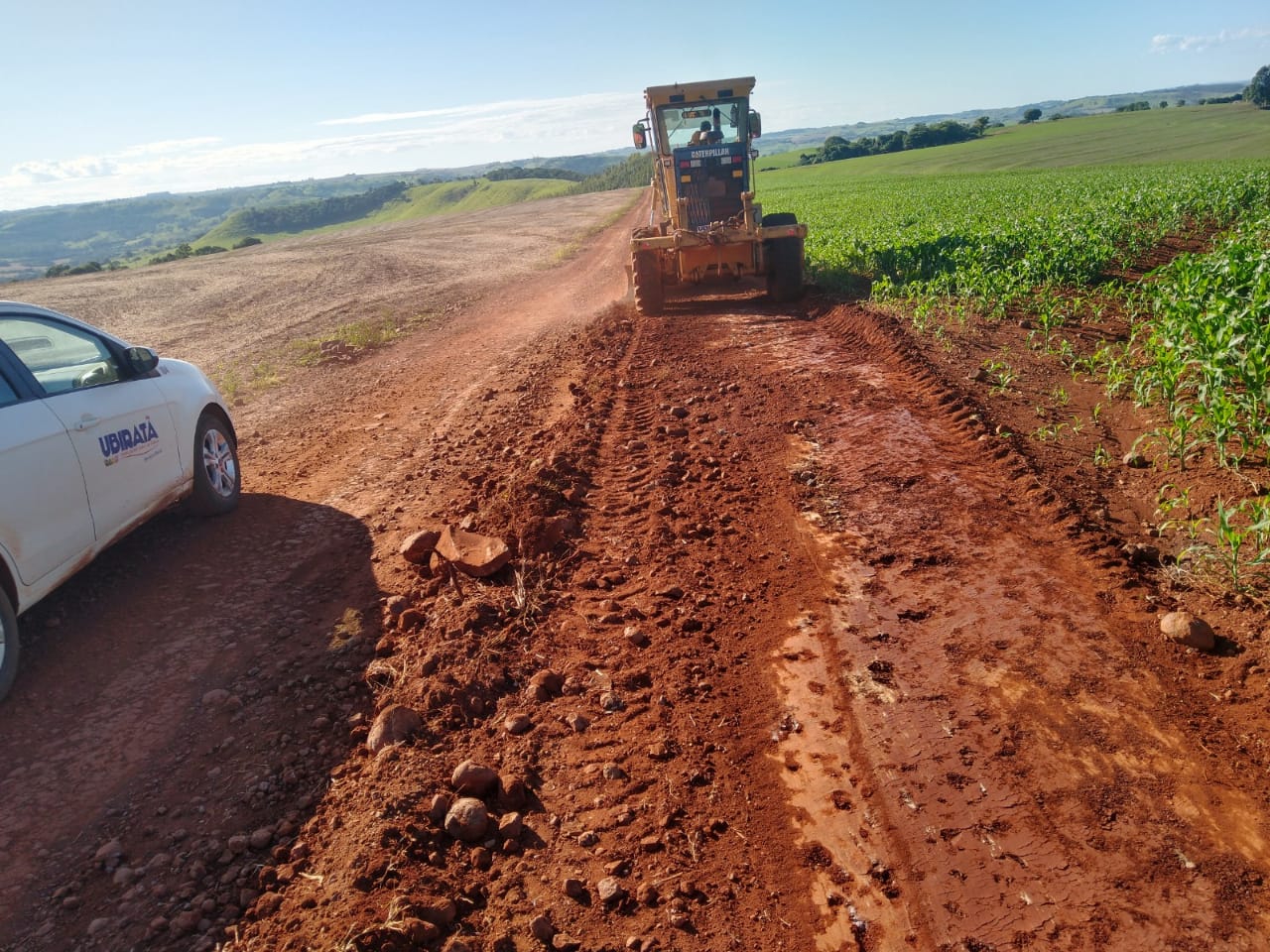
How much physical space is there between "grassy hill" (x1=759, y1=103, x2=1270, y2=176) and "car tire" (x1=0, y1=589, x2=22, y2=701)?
55663 millimetres

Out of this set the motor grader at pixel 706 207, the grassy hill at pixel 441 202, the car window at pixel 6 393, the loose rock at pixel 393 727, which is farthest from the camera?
the grassy hill at pixel 441 202

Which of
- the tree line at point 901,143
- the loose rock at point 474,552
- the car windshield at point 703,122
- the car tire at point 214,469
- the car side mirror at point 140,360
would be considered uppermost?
the tree line at point 901,143

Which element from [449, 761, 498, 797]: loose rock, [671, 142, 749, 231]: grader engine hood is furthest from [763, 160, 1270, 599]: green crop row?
[449, 761, 498, 797]: loose rock

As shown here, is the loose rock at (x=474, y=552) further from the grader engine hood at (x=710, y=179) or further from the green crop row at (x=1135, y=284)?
the grader engine hood at (x=710, y=179)

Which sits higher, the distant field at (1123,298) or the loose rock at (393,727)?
the distant field at (1123,298)

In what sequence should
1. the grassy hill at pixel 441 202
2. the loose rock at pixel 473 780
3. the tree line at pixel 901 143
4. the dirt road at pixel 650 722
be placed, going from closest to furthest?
the dirt road at pixel 650 722 → the loose rock at pixel 473 780 → the grassy hill at pixel 441 202 → the tree line at pixel 901 143

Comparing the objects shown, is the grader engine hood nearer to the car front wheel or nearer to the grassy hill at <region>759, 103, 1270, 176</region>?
the car front wheel

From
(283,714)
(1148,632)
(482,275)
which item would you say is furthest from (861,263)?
(283,714)

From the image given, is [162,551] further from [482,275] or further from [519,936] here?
[482,275]

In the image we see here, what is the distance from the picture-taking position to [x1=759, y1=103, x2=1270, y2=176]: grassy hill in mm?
50938

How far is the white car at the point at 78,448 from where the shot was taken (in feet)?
13.2

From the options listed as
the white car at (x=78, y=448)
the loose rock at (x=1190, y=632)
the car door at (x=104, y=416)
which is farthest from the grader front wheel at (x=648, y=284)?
the loose rock at (x=1190, y=632)

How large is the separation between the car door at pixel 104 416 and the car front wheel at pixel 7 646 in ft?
2.52

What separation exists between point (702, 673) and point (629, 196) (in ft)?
195
